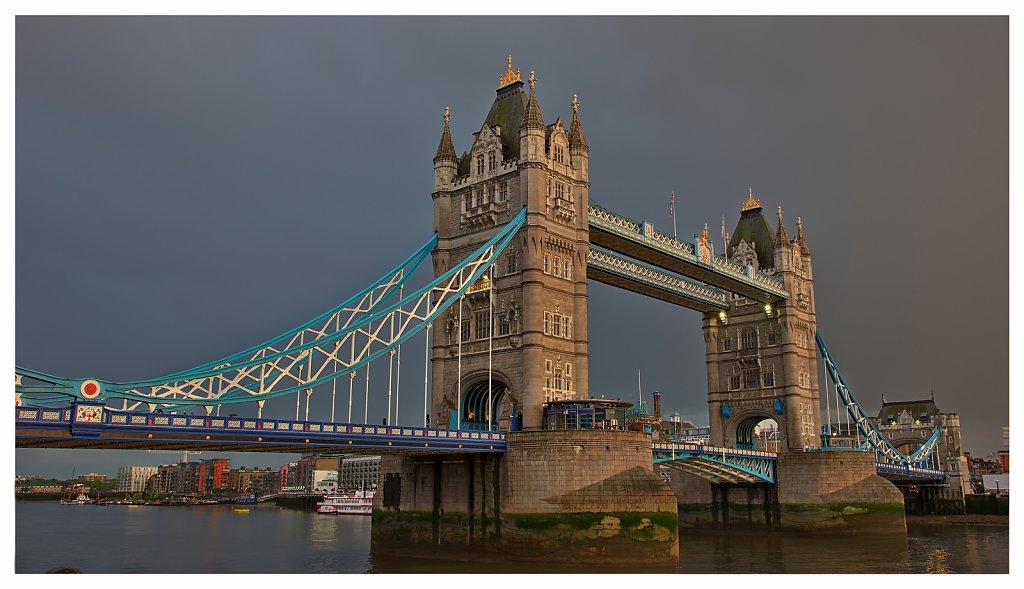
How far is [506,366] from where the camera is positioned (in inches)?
2092

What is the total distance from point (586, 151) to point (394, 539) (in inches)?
1095

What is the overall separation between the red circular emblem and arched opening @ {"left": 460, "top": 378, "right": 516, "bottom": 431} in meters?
24.1

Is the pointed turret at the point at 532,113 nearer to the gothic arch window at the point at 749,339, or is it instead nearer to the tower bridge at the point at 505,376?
the tower bridge at the point at 505,376

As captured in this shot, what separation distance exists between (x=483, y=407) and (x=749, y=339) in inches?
1425

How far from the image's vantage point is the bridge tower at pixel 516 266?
52562mm

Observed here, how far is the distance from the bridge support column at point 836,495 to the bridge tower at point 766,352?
22.5 ft

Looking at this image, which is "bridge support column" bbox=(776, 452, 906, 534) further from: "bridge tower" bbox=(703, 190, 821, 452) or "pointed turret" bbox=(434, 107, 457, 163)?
"pointed turret" bbox=(434, 107, 457, 163)

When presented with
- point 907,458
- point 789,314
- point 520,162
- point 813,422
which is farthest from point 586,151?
point 907,458

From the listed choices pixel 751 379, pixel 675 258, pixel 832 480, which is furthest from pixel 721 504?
pixel 675 258

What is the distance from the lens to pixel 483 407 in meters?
58.8

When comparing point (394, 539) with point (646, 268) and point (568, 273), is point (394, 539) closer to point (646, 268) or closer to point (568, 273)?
point (568, 273)

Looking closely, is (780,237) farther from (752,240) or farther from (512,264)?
(512,264)

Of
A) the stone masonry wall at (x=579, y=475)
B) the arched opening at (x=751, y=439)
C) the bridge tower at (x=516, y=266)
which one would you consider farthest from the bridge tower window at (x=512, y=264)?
the arched opening at (x=751, y=439)

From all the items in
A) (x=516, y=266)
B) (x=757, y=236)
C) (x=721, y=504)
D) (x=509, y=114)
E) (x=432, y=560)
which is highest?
(x=509, y=114)
